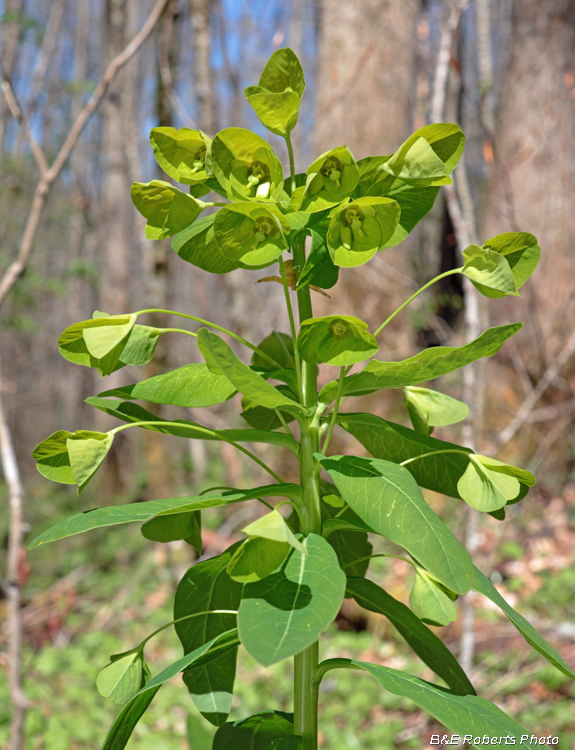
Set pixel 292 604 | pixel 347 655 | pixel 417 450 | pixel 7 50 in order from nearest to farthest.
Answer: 1. pixel 292 604
2. pixel 417 450
3. pixel 347 655
4. pixel 7 50

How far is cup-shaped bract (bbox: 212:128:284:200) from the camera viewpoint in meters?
0.70

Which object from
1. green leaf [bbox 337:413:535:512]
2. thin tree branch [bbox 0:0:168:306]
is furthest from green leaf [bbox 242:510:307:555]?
thin tree branch [bbox 0:0:168:306]

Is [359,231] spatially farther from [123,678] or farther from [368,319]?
[368,319]

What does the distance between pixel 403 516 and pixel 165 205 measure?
49cm

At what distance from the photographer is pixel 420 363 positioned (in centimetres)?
69

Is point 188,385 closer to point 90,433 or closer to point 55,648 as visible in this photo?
point 90,433

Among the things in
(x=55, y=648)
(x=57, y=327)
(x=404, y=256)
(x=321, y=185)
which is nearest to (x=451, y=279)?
(x=404, y=256)

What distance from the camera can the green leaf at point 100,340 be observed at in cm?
70

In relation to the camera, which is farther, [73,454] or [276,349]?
[276,349]

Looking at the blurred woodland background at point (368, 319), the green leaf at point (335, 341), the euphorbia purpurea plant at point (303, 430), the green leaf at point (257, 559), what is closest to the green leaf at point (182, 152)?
the euphorbia purpurea plant at point (303, 430)

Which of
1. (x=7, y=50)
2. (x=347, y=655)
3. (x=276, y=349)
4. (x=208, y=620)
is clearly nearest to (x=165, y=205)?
(x=276, y=349)

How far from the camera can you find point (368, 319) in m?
3.74

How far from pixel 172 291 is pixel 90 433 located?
15.2ft

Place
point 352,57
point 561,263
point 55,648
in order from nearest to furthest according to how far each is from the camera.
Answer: point 352,57 → point 55,648 → point 561,263
